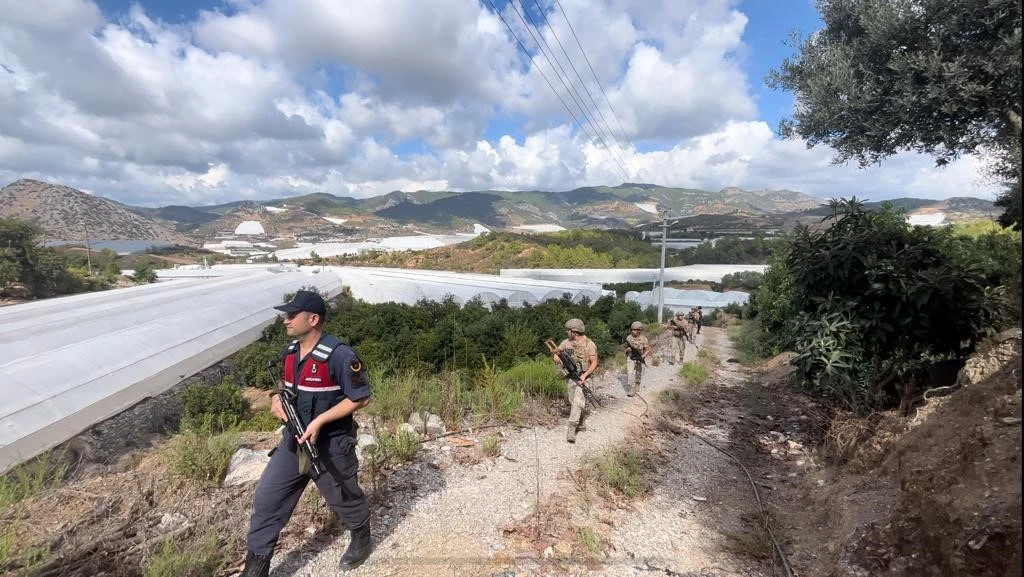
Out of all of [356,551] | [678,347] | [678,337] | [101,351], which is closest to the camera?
[356,551]

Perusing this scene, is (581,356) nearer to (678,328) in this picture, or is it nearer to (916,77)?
(916,77)

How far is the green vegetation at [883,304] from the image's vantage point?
467 centimetres

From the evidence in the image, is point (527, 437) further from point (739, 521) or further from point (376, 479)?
point (739, 521)

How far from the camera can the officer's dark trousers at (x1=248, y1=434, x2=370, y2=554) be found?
2797 millimetres

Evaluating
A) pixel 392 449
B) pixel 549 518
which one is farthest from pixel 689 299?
pixel 549 518

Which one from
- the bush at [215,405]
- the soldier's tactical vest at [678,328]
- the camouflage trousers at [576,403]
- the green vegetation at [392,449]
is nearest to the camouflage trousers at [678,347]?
the soldier's tactical vest at [678,328]

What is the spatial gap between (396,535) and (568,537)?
1.37m

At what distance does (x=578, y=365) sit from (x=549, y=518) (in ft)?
7.89

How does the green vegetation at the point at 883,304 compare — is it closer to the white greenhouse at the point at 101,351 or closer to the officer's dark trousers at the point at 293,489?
the officer's dark trousers at the point at 293,489

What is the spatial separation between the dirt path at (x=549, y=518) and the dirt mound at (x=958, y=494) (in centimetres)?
87

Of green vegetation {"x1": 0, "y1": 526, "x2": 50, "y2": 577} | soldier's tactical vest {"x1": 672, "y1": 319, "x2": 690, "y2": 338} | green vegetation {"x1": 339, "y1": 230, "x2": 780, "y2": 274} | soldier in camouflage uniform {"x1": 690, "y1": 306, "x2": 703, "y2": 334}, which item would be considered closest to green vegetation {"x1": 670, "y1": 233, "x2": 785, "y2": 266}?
green vegetation {"x1": 339, "y1": 230, "x2": 780, "y2": 274}

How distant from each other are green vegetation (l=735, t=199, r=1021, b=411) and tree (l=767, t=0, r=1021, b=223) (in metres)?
0.87

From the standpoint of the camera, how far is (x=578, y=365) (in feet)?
19.9

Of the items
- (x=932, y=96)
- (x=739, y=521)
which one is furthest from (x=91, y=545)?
(x=932, y=96)
